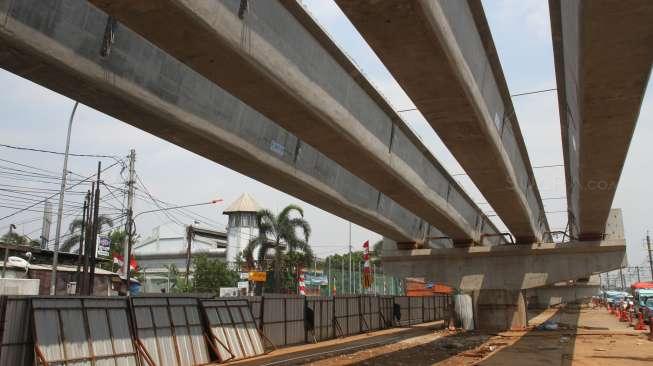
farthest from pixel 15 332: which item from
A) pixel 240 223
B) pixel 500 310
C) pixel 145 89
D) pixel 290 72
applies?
pixel 240 223

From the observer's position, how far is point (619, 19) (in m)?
6.50

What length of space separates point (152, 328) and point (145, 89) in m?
8.89

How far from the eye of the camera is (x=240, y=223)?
80750 millimetres

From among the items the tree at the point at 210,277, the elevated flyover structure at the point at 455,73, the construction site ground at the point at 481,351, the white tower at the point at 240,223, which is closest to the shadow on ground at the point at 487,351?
the construction site ground at the point at 481,351

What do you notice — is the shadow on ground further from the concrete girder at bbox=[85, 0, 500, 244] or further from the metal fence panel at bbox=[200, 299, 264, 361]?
the concrete girder at bbox=[85, 0, 500, 244]

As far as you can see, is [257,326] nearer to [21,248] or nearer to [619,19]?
[619,19]

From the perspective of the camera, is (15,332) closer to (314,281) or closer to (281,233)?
(281,233)

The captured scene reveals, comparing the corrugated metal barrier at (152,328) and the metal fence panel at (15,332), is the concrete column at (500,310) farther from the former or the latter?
the metal fence panel at (15,332)

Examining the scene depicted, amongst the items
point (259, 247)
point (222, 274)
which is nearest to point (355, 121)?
point (259, 247)

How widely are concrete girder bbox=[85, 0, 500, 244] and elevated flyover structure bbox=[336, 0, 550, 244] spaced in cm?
173

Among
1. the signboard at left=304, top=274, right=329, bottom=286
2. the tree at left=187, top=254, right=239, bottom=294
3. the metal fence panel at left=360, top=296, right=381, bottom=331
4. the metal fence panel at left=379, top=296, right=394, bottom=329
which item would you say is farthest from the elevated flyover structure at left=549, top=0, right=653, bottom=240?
the signboard at left=304, top=274, right=329, bottom=286

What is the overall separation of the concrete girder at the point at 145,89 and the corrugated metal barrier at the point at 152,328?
18.0 ft

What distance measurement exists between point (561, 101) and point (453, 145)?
8.06 ft

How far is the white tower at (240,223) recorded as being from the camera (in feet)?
261
